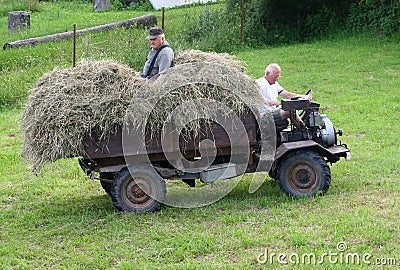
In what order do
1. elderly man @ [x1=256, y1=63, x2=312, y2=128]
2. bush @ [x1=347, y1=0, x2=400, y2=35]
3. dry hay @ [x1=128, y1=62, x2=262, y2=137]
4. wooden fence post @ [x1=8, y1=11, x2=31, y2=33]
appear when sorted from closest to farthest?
dry hay @ [x1=128, y1=62, x2=262, y2=137] → elderly man @ [x1=256, y1=63, x2=312, y2=128] → bush @ [x1=347, y1=0, x2=400, y2=35] → wooden fence post @ [x1=8, y1=11, x2=31, y2=33]

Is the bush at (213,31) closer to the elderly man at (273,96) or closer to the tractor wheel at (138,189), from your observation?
the elderly man at (273,96)

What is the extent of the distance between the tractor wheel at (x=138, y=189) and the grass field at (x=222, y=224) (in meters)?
0.15

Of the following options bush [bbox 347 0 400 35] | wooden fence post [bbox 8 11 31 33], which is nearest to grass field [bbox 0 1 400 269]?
bush [bbox 347 0 400 35]

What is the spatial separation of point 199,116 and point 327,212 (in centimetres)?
183

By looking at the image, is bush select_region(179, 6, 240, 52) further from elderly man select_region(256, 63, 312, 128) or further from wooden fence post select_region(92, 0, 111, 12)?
elderly man select_region(256, 63, 312, 128)

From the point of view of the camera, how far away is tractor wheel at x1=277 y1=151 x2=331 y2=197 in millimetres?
8734

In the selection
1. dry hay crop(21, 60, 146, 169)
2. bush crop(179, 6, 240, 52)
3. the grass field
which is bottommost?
the grass field

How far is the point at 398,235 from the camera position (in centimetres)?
730

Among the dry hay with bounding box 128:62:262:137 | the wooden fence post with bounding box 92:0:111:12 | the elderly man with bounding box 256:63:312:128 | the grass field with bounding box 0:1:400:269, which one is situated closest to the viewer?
the grass field with bounding box 0:1:400:269

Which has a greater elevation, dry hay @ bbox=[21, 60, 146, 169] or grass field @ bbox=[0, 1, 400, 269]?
dry hay @ bbox=[21, 60, 146, 169]

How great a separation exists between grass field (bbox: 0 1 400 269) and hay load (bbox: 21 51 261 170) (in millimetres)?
955

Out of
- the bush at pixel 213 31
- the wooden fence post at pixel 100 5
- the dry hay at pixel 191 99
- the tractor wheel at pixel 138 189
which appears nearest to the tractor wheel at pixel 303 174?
the dry hay at pixel 191 99

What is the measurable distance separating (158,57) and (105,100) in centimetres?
117

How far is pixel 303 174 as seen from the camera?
878 centimetres
